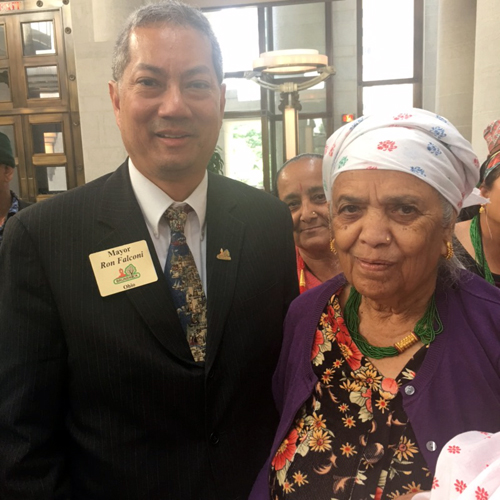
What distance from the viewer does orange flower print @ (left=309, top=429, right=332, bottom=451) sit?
1.31 m

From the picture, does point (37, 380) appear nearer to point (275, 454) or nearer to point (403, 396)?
point (275, 454)

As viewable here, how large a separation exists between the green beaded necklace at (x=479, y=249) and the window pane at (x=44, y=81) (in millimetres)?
5332

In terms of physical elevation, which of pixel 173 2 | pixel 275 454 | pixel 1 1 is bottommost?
pixel 275 454

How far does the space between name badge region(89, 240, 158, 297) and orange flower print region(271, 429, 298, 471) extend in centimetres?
58

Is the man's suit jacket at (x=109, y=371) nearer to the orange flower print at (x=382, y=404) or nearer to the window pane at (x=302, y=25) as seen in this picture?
the orange flower print at (x=382, y=404)

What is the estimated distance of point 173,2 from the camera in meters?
1.52

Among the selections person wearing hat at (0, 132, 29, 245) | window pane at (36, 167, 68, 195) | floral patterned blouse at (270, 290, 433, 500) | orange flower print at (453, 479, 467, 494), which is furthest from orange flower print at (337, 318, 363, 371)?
window pane at (36, 167, 68, 195)

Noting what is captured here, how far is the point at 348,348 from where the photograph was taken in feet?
4.57

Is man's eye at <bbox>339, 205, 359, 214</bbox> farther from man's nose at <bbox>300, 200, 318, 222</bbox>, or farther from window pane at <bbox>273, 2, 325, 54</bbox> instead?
window pane at <bbox>273, 2, 325, 54</bbox>

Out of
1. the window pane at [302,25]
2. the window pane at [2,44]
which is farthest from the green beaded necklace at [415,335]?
the window pane at [302,25]

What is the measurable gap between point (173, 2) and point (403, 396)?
1.30m

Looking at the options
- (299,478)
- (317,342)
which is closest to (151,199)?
(317,342)

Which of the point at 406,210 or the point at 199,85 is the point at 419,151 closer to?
the point at 406,210

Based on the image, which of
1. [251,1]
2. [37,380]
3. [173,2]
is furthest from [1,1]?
[37,380]
